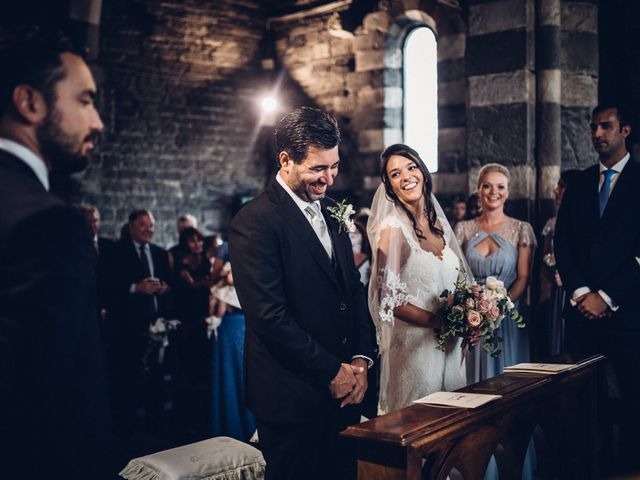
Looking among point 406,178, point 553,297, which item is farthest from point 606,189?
point 553,297

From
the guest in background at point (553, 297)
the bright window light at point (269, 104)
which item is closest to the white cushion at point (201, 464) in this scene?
the guest in background at point (553, 297)

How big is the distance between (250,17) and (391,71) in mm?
2995

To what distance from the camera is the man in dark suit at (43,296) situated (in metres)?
1.24

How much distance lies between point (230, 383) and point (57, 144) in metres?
3.50

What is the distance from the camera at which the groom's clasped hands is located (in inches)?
92.9

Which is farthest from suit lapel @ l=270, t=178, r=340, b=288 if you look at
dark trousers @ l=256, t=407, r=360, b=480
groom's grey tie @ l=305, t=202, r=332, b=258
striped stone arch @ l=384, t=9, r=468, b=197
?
striped stone arch @ l=384, t=9, r=468, b=197

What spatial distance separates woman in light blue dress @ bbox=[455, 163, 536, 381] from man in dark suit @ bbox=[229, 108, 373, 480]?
1.86 m

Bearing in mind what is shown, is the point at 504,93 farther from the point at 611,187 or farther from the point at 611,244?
the point at 611,244

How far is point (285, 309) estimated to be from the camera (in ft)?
7.60

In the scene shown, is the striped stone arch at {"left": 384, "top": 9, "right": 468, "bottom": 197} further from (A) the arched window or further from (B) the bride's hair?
(B) the bride's hair

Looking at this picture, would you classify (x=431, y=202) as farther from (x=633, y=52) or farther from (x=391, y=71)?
(x=391, y=71)

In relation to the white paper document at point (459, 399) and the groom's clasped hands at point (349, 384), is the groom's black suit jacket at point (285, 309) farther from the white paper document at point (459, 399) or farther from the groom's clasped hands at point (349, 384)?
the white paper document at point (459, 399)

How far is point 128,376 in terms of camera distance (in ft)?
18.1

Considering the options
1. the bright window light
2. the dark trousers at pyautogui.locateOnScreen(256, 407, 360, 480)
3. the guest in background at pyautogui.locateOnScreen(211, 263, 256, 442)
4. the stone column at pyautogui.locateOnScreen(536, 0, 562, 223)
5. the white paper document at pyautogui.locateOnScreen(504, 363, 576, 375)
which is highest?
the bright window light
